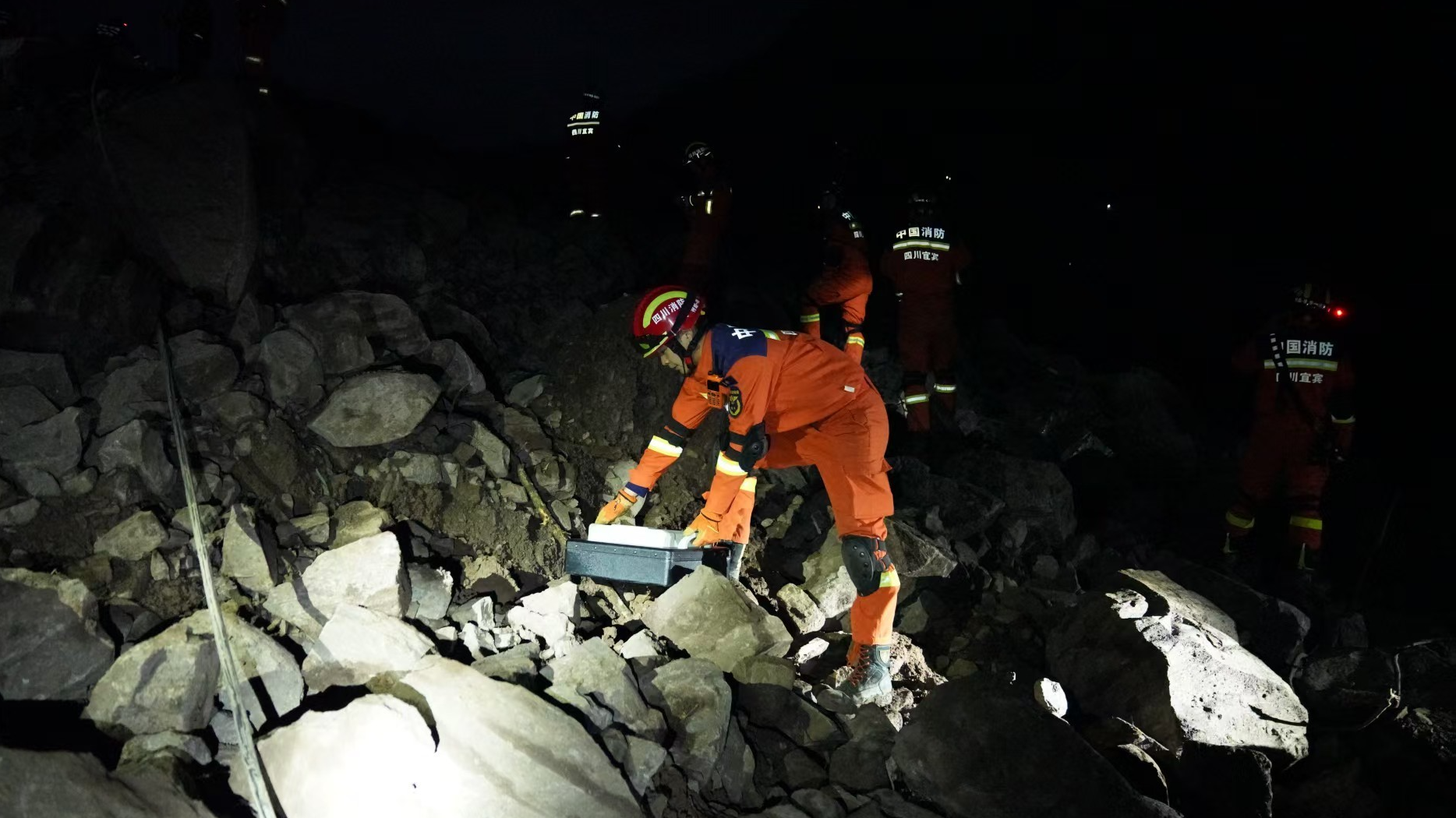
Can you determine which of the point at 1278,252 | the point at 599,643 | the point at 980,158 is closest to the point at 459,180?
the point at 599,643

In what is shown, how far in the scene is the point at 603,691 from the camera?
112 inches

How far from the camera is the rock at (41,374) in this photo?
3510 millimetres

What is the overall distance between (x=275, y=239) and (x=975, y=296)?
7644 millimetres

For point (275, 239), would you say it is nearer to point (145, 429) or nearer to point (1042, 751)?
point (145, 429)

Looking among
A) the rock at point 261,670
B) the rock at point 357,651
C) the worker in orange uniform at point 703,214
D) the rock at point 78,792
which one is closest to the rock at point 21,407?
the rock at point 261,670

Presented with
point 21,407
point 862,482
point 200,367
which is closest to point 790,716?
point 862,482

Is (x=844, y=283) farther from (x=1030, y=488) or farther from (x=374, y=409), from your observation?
(x=374, y=409)

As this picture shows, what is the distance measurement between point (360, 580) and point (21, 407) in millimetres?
1966

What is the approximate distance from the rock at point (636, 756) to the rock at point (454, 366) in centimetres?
271

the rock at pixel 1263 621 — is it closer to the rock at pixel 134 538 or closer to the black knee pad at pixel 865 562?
the black knee pad at pixel 865 562

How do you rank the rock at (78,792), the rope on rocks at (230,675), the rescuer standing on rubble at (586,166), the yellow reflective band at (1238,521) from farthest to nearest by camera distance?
1. the rescuer standing on rubble at (586,166)
2. the yellow reflective band at (1238,521)
3. the rope on rocks at (230,675)
4. the rock at (78,792)

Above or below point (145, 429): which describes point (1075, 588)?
below

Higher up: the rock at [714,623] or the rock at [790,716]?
the rock at [714,623]

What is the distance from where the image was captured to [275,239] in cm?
520
